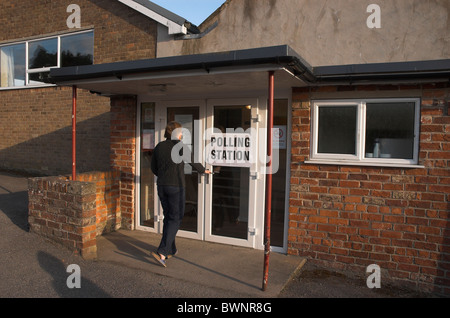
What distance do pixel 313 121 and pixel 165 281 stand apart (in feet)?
9.39

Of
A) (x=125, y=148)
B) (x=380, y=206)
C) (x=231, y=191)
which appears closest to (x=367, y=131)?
(x=380, y=206)

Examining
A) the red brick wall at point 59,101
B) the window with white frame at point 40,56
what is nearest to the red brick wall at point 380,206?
the red brick wall at point 59,101

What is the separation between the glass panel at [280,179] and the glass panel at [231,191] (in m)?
0.42

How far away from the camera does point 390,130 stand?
14.8ft

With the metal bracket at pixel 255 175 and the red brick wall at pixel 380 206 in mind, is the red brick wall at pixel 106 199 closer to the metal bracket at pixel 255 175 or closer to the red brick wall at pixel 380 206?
the metal bracket at pixel 255 175

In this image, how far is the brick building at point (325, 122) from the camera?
13.7ft

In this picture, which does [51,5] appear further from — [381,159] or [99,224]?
[381,159]

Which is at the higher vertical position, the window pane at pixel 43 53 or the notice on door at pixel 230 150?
the window pane at pixel 43 53

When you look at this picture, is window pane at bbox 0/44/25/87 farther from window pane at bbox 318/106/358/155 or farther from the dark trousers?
window pane at bbox 318/106/358/155

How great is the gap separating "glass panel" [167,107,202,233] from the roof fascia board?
5.63ft

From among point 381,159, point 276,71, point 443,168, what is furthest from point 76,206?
point 443,168

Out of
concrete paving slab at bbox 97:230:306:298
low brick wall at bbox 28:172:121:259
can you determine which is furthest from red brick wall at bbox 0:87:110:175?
concrete paving slab at bbox 97:230:306:298

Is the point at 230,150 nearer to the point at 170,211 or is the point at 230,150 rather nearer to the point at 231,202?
the point at 231,202

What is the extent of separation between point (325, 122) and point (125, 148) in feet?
11.5
